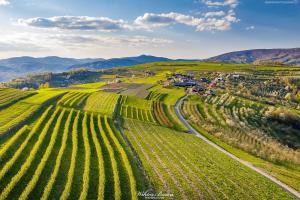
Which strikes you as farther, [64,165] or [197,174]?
[197,174]

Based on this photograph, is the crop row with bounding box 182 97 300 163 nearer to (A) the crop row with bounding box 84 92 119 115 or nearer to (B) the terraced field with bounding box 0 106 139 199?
(A) the crop row with bounding box 84 92 119 115

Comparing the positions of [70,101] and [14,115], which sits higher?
[14,115]

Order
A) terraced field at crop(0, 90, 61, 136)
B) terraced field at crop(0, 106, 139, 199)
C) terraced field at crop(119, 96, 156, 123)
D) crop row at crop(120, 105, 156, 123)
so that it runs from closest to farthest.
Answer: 1. terraced field at crop(0, 106, 139, 199)
2. terraced field at crop(0, 90, 61, 136)
3. crop row at crop(120, 105, 156, 123)
4. terraced field at crop(119, 96, 156, 123)

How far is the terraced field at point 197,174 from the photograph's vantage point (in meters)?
32.6

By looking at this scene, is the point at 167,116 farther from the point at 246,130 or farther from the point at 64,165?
the point at 64,165

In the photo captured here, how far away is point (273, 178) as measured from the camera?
135 ft

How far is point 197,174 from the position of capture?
3750 cm

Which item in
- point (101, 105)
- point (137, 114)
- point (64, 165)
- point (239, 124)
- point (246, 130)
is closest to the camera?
point (64, 165)

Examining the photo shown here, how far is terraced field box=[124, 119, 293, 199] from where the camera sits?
3262cm

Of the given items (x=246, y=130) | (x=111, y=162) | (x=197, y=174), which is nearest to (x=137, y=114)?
(x=246, y=130)

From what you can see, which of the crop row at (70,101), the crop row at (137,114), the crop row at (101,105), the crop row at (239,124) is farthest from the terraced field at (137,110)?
the crop row at (239,124)

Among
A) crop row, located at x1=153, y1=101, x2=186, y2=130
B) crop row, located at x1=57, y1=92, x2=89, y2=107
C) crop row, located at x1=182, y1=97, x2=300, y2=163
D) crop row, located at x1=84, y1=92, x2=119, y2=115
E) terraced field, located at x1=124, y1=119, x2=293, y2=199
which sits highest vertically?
crop row, located at x1=57, y1=92, x2=89, y2=107

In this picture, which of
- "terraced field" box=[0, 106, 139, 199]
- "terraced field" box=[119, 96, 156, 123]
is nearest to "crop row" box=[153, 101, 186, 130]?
"terraced field" box=[119, 96, 156, 123]

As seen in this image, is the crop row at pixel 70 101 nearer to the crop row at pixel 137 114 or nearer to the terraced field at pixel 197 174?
the crop row at pixel 137 114
